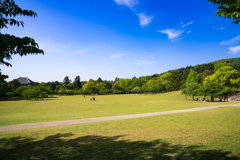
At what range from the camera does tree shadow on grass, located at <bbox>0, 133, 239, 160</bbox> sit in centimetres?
516

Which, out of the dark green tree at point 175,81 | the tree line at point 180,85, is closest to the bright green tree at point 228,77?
the tree line at point 180,85

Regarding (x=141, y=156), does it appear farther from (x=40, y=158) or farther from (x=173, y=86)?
(x=173, y=86)

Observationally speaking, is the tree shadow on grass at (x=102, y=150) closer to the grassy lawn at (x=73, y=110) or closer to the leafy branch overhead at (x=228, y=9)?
the leafy branch overhead at (x=228, y=9)

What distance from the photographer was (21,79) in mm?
124938

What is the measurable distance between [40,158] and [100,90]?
112 meters

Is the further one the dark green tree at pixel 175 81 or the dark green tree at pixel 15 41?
the dark green tree at pixel 175 81

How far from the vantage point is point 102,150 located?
587cm

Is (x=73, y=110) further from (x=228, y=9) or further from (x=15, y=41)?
(x=228, y=9)

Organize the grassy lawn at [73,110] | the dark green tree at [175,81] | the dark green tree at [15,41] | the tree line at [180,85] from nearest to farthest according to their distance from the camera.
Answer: the dark green tree at [15,41] → the grassy lawn at [73,110] → the tree line at [180,85] → the dark green tree at [175,81]

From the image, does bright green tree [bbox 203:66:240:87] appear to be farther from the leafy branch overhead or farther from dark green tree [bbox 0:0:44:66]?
dark green tree [bbox 0:0:44:66]

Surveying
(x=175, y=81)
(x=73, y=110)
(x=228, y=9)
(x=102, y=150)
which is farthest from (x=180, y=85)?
(x=102, y=150)

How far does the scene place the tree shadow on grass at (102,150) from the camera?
5156 mm

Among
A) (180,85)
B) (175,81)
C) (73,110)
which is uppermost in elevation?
(175,81)

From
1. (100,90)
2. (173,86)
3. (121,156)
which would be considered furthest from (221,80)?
(100,90)
